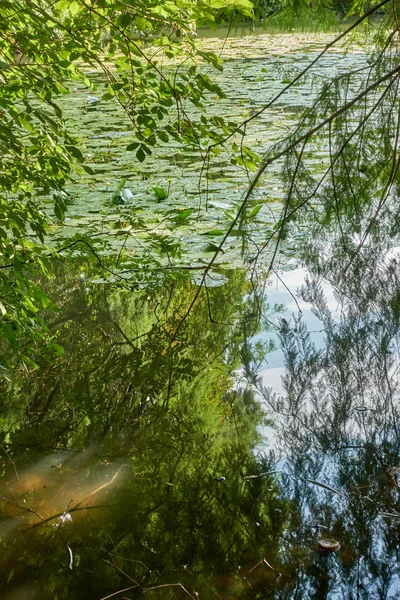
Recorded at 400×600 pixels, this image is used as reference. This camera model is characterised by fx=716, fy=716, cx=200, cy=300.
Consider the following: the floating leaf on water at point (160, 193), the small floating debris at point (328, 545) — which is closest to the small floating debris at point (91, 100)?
the floating leaf on water at point (160, 193)

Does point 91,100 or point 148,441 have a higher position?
point 91,100

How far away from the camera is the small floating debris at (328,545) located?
1802 millimetres

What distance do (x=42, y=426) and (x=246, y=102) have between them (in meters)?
5.70

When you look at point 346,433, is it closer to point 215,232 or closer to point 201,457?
point 201,457

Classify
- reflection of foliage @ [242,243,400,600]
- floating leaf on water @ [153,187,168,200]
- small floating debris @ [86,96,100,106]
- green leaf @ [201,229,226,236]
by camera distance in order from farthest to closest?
small floating debris @ [86,96,100,106]
floating leaf on water @ [153,187,168,200]
green leaf @ [201,229,226,236]
reflection of foliage @ [242,243,400,600]

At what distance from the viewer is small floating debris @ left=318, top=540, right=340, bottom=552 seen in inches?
70.9

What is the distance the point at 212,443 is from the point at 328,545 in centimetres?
65

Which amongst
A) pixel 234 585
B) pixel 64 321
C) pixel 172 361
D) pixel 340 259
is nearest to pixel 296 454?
pixel 234 585

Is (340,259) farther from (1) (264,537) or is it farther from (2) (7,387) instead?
(1) (264,537)

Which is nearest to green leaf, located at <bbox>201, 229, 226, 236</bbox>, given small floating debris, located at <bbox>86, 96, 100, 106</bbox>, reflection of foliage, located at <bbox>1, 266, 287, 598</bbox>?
reflection of foliage, located at <bbox>1, 266, 287, 598</bbox>

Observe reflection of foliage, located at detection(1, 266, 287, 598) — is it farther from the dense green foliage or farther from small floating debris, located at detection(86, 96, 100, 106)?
small floating debris, located at detection(86, 96, 100, 106)

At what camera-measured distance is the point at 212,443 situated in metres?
2.38

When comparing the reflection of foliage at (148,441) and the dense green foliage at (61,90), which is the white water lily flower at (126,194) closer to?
the reflection of foliage at (148,441)

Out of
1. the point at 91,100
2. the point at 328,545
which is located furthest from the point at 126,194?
the point at 91,100
